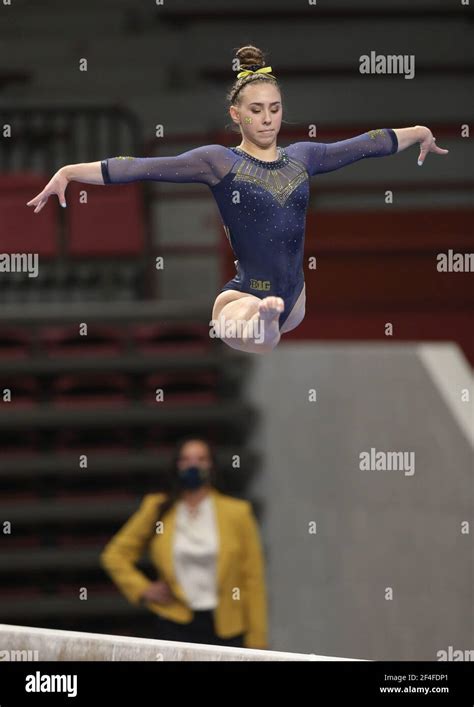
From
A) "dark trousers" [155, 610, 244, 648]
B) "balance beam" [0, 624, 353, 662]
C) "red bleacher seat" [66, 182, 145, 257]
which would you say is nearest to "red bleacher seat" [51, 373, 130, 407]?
"red bleacher seat" [66, 182, 145, 257]

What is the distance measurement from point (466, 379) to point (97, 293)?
203 cm

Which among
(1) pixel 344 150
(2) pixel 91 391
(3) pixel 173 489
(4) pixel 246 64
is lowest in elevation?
(3) pixel 173 489

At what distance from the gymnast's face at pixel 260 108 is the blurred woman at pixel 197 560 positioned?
2.91 m

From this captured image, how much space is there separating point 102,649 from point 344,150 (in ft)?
7.19

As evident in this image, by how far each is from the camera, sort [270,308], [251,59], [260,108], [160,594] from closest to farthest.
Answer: [270,308] < [260,108] < [251,59] < [160,594]

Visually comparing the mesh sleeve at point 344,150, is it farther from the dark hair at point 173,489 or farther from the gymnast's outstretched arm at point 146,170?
the dark hair at point 173,489

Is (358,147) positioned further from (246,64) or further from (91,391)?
(91,391)

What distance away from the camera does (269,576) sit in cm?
736

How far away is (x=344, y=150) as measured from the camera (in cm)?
358

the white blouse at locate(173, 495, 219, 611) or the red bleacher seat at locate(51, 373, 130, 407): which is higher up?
the red bleacher seat at locate(51, 373, 130, 407)

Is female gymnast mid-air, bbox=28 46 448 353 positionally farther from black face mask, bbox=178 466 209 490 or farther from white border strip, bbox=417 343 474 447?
white border strip, bbox=417 343 474 447

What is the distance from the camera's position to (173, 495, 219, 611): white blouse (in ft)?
20.0

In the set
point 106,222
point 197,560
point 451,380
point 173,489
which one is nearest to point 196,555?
point 197,560
